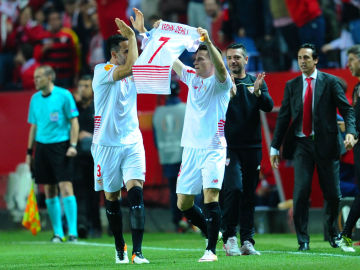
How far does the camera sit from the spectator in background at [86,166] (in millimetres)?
14328

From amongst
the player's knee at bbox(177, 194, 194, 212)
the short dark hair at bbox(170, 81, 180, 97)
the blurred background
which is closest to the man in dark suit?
the player's knee at bbox(177, 194, 194, 212)

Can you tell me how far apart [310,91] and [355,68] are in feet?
1.99

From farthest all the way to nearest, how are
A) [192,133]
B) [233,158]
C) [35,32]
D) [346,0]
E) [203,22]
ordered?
[35,32]
[203,22]
[346,0]
[233,158]
[192,133]

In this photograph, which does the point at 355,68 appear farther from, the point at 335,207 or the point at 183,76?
the point at 183,76

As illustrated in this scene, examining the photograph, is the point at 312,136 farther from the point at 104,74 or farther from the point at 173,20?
the point at 173,20

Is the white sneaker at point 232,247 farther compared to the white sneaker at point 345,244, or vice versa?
the white sneaker at point 345,244

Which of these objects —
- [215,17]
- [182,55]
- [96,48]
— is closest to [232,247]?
[182,55]

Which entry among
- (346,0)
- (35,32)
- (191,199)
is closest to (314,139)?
(191,199)

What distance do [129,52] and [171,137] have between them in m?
6.31

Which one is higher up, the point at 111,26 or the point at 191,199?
the point at 111,26

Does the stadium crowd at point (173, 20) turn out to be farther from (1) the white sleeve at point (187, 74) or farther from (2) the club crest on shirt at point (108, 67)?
(2) the club crest on shirt at point (108, 67)

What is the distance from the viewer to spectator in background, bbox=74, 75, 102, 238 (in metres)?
14.3

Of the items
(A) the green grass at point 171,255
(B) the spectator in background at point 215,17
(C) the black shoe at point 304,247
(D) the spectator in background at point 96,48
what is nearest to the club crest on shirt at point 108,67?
(A) the green grass at point 171,255

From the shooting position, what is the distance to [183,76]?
9.27 meters
